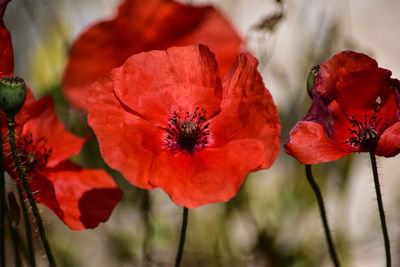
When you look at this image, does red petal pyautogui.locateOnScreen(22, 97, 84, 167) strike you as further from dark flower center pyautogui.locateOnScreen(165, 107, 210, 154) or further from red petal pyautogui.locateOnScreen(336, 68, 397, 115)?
red petal pyautogui.locateOnScreen(336, 68, 397, 115)

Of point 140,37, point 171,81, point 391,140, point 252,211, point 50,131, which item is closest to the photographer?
point 391,140

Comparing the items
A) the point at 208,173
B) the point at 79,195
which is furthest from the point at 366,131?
the point at 79,195

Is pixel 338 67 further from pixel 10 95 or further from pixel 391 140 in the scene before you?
pixel 10 95

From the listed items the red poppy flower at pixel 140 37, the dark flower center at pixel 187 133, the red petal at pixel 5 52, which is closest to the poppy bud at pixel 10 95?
the red petal at pixel 5 52

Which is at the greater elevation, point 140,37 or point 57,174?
point 140,37

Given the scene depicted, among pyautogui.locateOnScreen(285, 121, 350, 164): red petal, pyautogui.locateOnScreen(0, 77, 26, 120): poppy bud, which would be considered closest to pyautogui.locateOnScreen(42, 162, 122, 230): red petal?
pyautogui.locateOnScreen(0, 77, 26, 120): poppy bud
